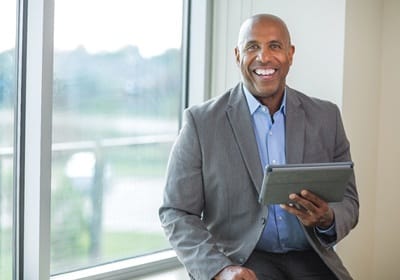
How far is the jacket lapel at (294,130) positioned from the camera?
1.91 m

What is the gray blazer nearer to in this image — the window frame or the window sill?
the window frame

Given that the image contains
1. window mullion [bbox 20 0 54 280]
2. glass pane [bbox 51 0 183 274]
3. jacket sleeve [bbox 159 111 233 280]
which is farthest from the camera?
glass pane [bbox 51 0 183 274]

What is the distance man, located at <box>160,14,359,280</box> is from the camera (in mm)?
1854

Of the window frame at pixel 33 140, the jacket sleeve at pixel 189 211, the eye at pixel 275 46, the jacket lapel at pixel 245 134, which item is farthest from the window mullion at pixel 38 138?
the eye at pixel 275 46

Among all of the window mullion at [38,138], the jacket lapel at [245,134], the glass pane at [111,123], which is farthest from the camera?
the glass pane at [111,123]

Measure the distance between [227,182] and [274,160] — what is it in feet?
0.56

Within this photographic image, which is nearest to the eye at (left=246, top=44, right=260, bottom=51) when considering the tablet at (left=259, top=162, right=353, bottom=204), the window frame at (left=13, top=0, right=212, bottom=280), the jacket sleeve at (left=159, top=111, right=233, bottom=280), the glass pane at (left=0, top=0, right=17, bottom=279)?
the jacket sleeve at (left=159, top=111, right=233, bottom=280)

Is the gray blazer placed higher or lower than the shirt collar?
lower

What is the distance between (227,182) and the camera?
6.18 ft

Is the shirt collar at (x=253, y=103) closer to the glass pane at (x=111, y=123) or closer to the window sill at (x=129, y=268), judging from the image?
the glass pane at (x=111, y=123)

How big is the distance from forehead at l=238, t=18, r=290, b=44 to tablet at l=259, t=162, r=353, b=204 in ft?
1.60

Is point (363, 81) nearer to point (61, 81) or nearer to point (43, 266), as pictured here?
point (61, 81)

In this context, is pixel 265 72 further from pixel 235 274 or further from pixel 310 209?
pixel 235 274

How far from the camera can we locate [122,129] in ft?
8.23
